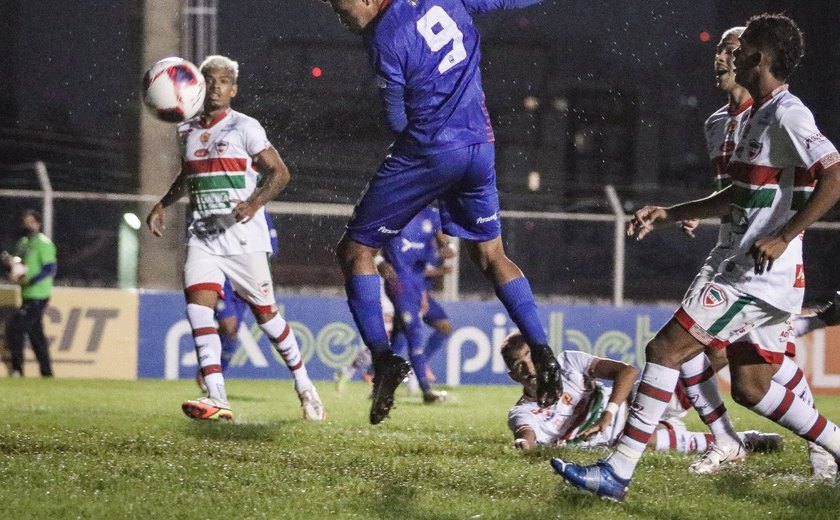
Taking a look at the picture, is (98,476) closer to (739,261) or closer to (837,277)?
(739,261)

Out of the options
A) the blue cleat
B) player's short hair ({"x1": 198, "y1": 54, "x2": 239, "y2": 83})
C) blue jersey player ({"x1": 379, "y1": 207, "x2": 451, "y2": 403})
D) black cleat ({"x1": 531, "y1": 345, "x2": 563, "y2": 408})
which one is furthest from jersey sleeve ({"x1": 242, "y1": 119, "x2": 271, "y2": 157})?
the blue cleat

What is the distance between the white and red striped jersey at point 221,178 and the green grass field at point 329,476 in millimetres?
1195

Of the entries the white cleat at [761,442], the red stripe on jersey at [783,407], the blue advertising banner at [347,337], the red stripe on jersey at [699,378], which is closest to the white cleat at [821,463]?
the red stripe on jersey at [783,407]

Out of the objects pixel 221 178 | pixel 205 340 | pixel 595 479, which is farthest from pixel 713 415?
pixel 221 178

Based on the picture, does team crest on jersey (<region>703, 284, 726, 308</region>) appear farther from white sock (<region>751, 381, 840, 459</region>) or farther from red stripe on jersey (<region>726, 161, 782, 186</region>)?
white sock (<region>751, 381, 840, 459</region>)

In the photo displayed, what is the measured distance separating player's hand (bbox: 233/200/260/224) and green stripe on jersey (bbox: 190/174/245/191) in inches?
14.4

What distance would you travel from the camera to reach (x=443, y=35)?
16.9 feet

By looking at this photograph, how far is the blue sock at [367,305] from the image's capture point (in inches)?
215

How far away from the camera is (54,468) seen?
16.6 ft

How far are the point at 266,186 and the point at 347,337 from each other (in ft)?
16.4

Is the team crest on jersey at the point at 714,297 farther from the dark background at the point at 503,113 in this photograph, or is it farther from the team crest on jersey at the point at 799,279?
the dark background at the point at 503,113

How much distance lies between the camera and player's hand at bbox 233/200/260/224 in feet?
24.0

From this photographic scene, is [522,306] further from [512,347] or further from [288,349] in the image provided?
[288,349]

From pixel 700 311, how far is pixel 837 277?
11.7m
